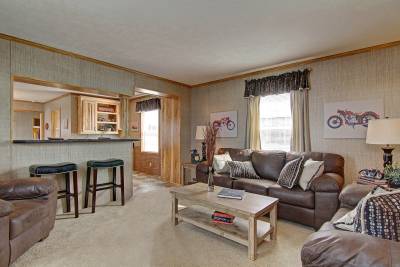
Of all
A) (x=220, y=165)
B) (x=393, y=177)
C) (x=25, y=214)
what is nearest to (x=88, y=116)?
(x=220, y=165)

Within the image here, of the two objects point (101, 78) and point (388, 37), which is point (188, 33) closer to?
point (101, 78)

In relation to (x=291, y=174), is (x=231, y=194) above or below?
below

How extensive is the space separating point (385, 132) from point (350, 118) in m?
0.78

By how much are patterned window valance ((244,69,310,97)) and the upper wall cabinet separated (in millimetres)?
4121

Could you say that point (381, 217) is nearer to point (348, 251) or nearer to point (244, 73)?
point (348, 251)

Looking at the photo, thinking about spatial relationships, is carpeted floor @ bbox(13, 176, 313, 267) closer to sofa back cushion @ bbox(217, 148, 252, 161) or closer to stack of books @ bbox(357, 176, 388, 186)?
stack of books @ bbox(357, 176, 388, 186)

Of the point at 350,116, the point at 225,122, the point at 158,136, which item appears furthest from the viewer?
the point at 158,136

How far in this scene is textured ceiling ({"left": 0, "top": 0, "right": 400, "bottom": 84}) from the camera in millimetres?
2055

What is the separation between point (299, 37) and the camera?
2697 millimetres

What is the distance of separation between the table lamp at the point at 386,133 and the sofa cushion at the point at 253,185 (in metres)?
1.36

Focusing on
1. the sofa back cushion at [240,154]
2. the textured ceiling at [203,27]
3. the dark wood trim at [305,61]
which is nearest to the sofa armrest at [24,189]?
the textured ceiling at [203,27]

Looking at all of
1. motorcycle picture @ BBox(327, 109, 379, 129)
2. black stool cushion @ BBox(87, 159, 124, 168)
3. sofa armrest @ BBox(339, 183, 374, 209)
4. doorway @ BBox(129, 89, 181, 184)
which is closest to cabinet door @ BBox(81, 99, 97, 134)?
doorway @ BBox(129, 89, 181, 184)

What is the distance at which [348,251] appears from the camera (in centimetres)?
90

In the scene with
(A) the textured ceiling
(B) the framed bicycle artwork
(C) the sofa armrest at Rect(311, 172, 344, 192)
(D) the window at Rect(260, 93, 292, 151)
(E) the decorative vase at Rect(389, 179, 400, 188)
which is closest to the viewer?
(A) the textured ceiling
